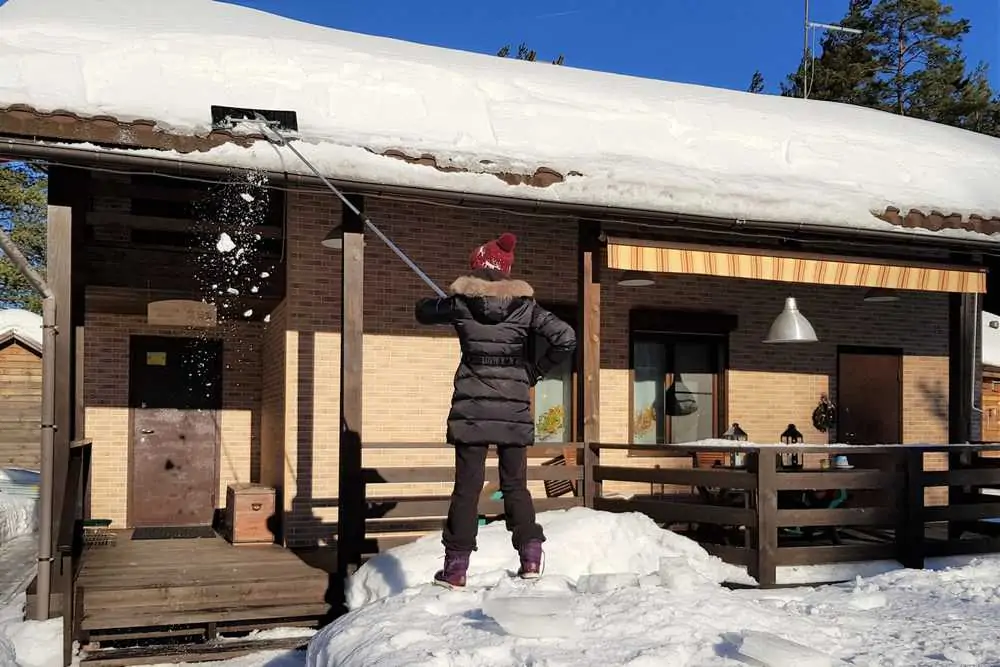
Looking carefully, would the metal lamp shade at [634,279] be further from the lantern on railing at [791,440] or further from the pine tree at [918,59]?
the pine tree at [918,59]

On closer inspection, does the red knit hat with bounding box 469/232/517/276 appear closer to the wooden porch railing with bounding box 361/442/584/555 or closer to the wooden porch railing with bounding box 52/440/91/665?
the wooden porch railing with bounding box 361/442/584/555

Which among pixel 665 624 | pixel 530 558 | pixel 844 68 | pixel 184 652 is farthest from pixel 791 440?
pixel 844 68

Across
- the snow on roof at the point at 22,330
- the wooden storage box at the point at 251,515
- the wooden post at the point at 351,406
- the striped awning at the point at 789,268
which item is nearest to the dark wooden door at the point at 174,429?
the wooden storage box at the point at 251,515

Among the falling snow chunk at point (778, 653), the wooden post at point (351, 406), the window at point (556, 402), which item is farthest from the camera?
the window at point (556, 402)

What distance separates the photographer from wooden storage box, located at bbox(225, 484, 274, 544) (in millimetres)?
9125

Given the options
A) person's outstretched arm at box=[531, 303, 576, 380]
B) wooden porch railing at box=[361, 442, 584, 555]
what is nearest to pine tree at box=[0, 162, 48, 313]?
wooden porch railing at box=[361, 442, 584, 555]

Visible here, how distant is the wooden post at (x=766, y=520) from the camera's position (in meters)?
6.80

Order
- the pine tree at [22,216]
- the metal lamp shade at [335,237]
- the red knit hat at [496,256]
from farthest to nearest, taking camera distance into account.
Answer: the pine tree at [22,216], the metal lamp shade at [335,237], the red knit hat at [496,256]

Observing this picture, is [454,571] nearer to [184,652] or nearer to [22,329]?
[184,652]

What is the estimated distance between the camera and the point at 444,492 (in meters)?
9.67

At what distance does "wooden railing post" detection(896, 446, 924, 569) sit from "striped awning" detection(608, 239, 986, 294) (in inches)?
65.2

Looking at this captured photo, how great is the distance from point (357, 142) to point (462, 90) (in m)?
2.05

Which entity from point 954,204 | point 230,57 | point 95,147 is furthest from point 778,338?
point 95,147

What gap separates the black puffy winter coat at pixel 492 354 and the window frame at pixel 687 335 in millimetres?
5685
